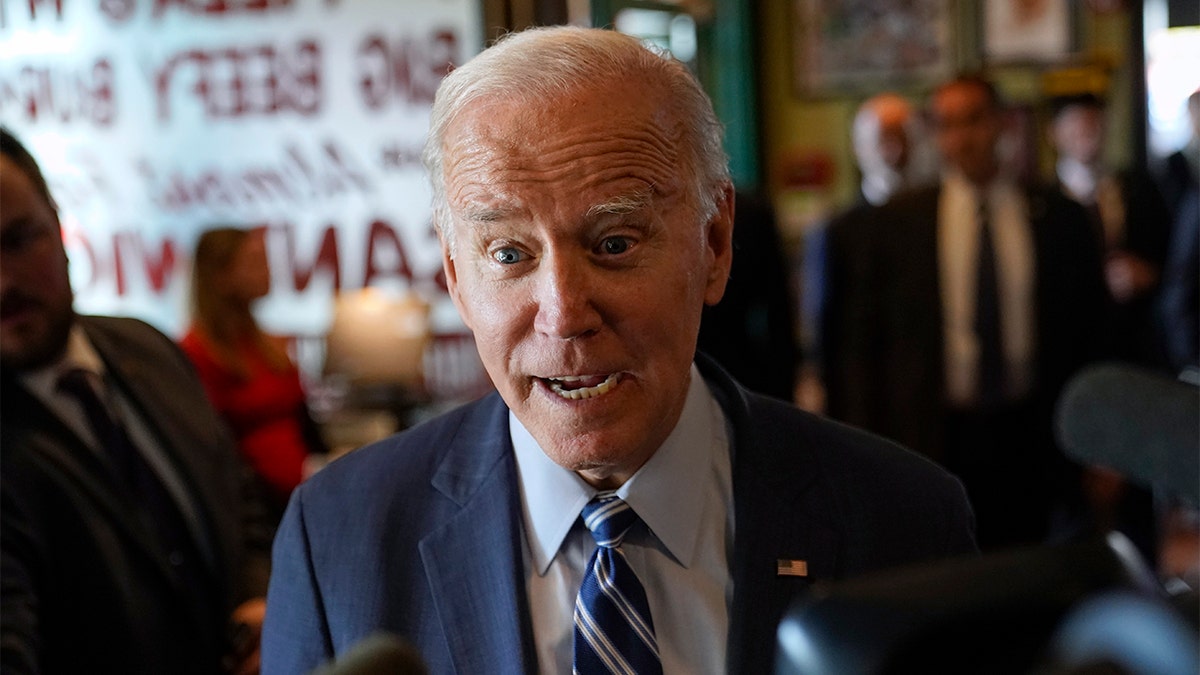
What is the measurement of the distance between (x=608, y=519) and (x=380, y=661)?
818 mm

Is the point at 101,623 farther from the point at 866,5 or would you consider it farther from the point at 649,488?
the point at 866,5

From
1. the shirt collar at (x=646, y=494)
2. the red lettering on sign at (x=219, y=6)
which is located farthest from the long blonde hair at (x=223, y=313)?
the shirt collar at (x=646, y=494)

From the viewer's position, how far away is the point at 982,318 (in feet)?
12.0

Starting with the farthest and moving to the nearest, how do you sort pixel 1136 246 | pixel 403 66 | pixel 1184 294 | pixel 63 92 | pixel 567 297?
pixel 1136 246
pixel 1184 294
pixel 63 92
pixel 403 66
pixel 567 297

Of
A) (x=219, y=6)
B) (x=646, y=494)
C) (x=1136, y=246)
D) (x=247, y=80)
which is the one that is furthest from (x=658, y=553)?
(x=1136, y=246)

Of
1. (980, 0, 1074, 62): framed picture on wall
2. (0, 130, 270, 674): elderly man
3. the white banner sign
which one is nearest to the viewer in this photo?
(0, 130, 270, 674): elderly man

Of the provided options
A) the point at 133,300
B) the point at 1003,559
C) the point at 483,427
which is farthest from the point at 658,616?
the point at 133,300

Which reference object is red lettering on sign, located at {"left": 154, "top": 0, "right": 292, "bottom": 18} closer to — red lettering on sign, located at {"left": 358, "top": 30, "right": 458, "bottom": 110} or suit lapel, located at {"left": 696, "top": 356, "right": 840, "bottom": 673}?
red lettering on sign, located at {"left": 358, "top": 30, "right": 458, "bottom": 110}

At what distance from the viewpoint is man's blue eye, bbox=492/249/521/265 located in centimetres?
116

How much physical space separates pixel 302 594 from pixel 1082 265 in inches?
119

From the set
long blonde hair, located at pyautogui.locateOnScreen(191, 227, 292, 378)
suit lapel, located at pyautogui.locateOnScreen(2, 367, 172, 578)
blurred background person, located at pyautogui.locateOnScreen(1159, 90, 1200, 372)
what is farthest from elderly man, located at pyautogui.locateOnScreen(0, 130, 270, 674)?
blurred background person, located at pyautogui.locateOnScreen(1159, 90, 1200, 372)

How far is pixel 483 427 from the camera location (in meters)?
1.39

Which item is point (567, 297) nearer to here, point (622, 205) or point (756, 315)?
point (622, 205)

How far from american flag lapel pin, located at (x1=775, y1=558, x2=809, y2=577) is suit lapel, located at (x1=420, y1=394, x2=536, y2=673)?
0.26 m
